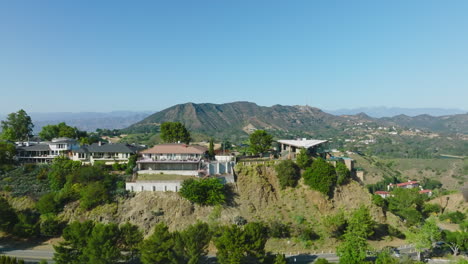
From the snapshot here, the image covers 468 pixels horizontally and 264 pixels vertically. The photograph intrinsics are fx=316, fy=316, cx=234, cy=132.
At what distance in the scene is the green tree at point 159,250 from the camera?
38.0m

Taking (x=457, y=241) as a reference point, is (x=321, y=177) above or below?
above

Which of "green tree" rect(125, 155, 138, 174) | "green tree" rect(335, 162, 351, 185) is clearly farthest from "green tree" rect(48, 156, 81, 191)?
"green tree" rect(335, 162, 351, 185)

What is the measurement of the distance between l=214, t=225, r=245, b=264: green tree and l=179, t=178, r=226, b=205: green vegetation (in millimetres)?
15164

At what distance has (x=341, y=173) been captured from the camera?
6212 cm

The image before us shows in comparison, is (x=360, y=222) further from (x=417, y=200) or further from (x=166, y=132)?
(x=166, y=132)

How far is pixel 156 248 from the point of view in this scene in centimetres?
3847

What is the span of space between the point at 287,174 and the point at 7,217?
Result: 4850 centimetres

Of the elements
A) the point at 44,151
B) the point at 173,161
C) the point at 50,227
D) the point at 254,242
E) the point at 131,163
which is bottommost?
the point at 50,227

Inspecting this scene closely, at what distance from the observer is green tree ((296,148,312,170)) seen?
62.7m

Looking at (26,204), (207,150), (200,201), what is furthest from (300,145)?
(26,204)

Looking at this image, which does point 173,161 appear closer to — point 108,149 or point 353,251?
point 108,149

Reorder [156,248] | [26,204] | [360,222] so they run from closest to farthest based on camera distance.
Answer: [156,248] → [360,222] → [26,204]

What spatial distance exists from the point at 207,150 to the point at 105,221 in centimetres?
2523

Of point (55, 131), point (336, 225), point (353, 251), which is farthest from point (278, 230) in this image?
point (55, 131)
